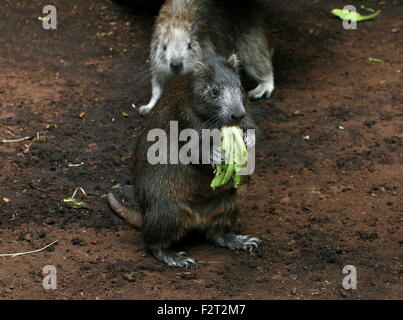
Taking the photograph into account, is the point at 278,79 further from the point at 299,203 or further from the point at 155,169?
the point at 155,169

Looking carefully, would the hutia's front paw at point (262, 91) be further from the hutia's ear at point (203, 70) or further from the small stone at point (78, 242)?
the small stone at point (78, 242)

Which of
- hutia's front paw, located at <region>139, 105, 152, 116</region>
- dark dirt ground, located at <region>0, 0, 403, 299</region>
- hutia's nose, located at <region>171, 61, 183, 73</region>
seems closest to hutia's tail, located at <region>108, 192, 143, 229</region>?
dark dirt ground, located at <region>0, 0, 403, 299</region>

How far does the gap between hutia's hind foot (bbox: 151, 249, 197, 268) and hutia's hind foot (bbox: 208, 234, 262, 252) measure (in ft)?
1.05

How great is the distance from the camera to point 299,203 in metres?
6.04

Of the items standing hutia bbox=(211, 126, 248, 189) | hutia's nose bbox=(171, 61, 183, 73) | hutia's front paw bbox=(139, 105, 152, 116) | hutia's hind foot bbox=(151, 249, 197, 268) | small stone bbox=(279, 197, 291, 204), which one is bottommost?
hutia's hind foot bbox=(151, 249, 197, 268)

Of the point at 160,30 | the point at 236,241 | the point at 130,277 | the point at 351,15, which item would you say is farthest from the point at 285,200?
the point at 351,15

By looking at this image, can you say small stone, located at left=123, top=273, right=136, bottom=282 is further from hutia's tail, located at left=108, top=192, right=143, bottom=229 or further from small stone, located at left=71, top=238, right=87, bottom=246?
hutia's tail, located at left=108, top=192, right=143, bottom=229

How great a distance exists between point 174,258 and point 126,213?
0.71 metres

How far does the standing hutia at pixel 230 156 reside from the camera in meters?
5.00

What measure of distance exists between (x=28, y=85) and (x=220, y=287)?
13.9 ft

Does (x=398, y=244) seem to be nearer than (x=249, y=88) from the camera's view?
Yes

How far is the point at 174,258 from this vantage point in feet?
17.2

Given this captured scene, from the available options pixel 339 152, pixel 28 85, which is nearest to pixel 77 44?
pixel 28 85

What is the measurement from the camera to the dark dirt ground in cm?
499
